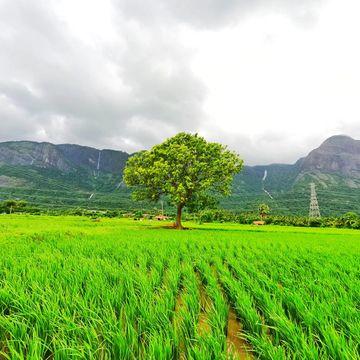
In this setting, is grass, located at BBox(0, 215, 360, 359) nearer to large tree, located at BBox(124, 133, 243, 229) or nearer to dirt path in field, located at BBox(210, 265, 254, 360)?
dirt path in field, located at BBox(210, 265, 254, 360)

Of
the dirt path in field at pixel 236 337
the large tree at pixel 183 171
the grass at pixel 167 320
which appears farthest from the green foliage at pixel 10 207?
the dirt path in field at pixel 236 337

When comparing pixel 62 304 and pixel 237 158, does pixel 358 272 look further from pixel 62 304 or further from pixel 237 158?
pixel 237 158

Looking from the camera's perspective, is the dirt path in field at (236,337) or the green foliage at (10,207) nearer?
the dirt path in field at (236,337)

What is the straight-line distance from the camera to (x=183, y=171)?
3484cm

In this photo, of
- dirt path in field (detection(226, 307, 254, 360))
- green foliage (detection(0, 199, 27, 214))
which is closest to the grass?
dirt path in field (detection(226, 307, 254, 360))

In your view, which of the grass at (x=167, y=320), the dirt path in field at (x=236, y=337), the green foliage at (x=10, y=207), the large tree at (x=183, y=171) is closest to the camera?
the grass at (x=167, y=320)

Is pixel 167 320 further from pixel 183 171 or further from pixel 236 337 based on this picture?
pixel 183 171

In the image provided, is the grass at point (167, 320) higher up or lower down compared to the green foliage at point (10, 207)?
higher up

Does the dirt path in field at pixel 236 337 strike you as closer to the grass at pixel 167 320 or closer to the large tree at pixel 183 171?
the grass at pixel 167 320

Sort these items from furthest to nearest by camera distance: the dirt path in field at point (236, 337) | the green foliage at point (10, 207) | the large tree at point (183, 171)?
1. the green foliage at point (10, 207)
2. the large tree at point (183, 171)
3. the dirt path in field at point (236, 337)

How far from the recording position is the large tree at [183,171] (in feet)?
110

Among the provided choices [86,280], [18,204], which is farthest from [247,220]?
[86,280]

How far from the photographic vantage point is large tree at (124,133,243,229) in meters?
33.5

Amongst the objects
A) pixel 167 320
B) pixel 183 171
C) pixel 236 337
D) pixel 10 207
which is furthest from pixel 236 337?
pixel 10 207
